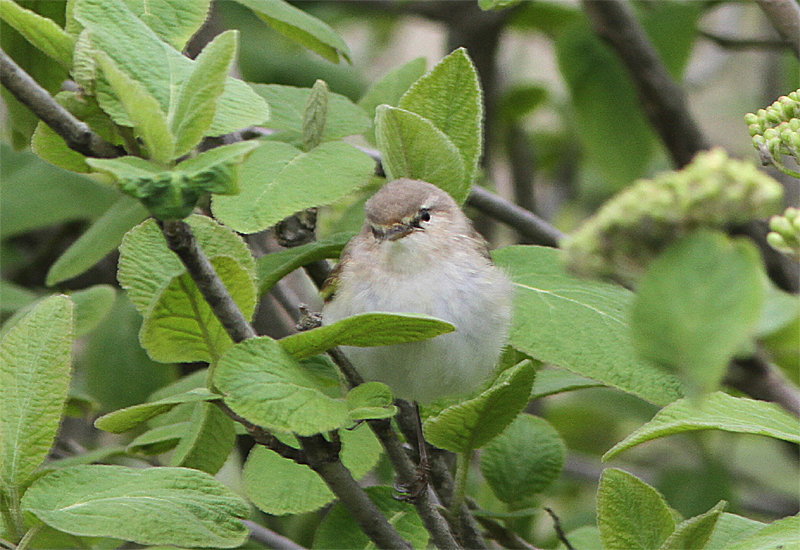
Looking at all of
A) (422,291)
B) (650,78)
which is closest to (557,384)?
(422,291)

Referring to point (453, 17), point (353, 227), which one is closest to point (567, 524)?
point (353, 227)

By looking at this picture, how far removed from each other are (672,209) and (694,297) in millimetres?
66

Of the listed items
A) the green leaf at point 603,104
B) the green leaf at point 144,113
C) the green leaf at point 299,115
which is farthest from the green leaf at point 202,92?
the green leaf at point 603,104

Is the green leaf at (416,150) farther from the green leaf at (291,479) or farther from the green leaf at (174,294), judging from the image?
the green leaf at (291,479)

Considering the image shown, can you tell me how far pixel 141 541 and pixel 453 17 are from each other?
9.53 feet

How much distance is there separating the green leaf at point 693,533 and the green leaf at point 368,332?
16.2 inches

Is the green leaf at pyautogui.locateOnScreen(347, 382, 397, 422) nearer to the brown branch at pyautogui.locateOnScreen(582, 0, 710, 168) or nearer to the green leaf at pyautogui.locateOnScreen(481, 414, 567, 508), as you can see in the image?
the green leaf at pyautogui.locateOnScreen(481, 414, 567, 508)

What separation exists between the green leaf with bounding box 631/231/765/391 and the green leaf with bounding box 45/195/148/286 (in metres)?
1.29

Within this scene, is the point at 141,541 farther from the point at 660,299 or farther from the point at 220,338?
the point at 660,299

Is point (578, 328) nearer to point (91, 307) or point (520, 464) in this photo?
point (520, 464)

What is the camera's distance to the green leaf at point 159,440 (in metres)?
1.48

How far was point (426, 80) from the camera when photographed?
1.43 metres

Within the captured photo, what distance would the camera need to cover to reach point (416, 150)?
4.47 ft

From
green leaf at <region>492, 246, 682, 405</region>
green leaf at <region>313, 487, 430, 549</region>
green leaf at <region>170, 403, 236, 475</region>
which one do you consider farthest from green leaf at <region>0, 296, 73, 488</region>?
green leaf at <region>492, 246, 682, 405</region>
